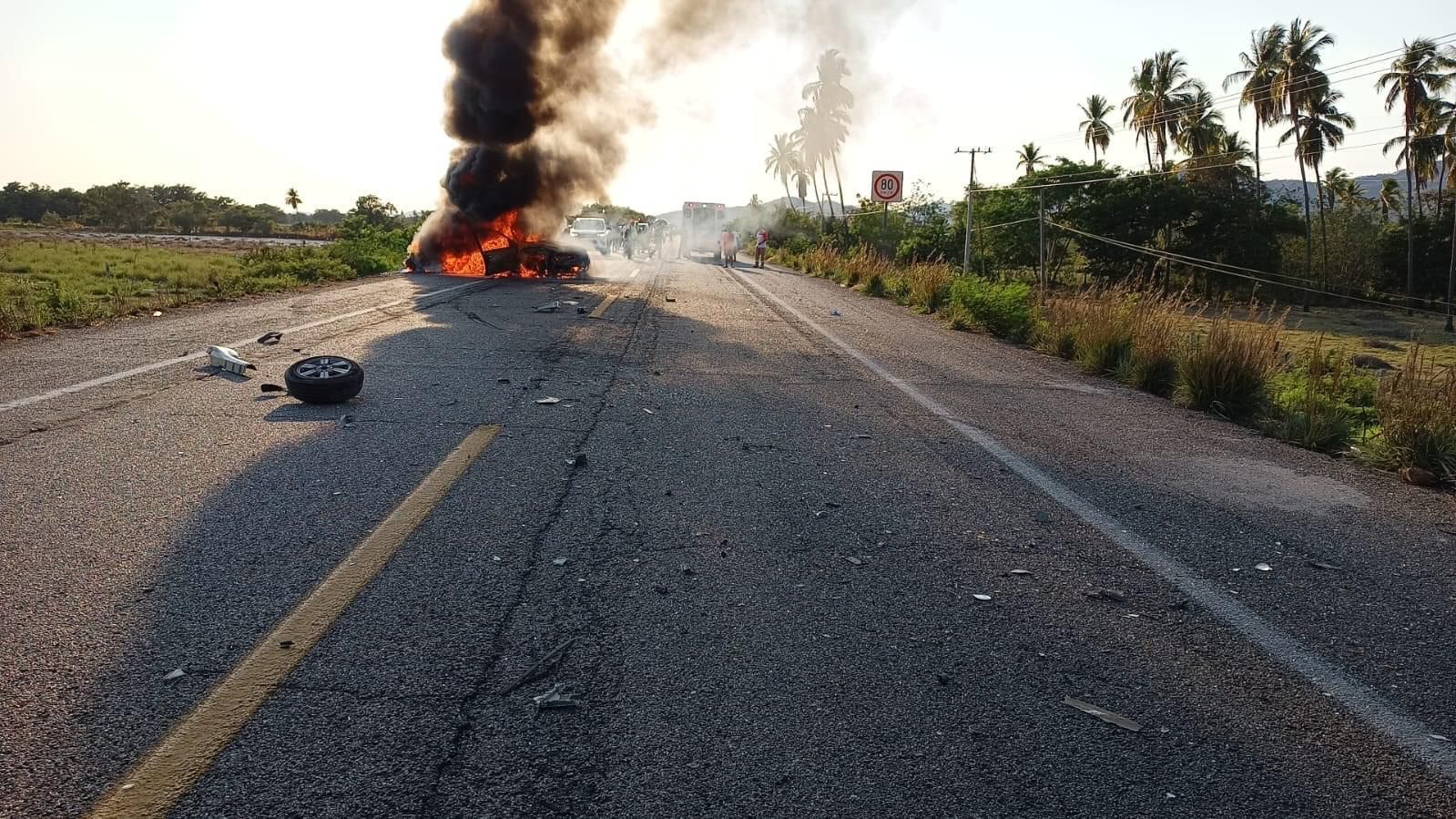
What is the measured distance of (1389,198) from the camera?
6981 centimetres

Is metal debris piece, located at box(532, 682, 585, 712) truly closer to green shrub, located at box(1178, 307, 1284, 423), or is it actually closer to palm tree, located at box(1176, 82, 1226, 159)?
green shrub, located at box(1178, 307, 1284, 423)

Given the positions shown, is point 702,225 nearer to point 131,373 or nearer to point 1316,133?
point 1316,133

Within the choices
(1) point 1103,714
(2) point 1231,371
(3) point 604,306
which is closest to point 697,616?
(1) point 1103,714

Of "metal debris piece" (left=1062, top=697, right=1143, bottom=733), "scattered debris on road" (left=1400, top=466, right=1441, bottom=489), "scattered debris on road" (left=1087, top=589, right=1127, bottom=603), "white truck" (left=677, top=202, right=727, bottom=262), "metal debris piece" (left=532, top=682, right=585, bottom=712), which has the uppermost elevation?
"white truck" (left=677, top=202, right=727, bottom=262)

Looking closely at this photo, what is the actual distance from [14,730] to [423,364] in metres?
6.81

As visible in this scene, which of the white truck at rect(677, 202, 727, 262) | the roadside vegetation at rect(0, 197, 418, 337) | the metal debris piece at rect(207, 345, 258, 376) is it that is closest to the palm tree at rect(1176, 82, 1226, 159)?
the white truck at rect(677, 202, 727, 262)

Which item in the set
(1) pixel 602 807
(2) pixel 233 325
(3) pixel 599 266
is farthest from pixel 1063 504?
(3) pixel 599 266

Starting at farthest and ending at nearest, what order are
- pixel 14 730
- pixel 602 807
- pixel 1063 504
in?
pixel 1063 504, pixel 14 730, pixel 602 807

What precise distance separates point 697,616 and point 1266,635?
6.91 ft

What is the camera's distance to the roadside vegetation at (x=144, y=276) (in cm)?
1241

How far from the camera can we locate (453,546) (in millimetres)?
4016

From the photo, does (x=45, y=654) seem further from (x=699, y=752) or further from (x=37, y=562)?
(x=699, y=752)

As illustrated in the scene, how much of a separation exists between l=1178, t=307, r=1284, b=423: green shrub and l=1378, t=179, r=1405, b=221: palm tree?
68.2m

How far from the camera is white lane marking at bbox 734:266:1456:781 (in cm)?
276
